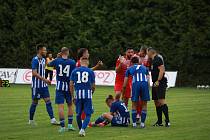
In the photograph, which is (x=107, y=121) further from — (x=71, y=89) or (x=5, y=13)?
(x=5, y=13)

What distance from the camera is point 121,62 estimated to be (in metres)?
18.0

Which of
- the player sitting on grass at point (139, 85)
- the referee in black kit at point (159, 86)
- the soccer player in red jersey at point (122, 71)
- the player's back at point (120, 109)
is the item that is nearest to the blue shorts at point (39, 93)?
the player's back at point (120, 109)

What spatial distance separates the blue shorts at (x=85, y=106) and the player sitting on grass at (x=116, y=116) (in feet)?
7.26

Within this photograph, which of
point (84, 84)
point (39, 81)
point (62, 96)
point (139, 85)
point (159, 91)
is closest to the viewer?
point (84, 84)

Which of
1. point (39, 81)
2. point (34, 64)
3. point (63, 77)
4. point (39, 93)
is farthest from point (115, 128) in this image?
point (34, 64)

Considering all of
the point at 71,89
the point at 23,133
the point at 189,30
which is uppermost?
the point at 189,30

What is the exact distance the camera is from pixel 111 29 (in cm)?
4222

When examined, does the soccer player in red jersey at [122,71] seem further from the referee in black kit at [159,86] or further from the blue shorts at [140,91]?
the blue shorts at [140,91]

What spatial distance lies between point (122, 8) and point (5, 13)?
8.91 meters

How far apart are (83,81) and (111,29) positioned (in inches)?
1116

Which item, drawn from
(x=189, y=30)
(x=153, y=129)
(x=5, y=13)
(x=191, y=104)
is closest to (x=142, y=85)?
(x=153, y=129)

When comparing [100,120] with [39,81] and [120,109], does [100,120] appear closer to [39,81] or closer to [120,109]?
[120,109]

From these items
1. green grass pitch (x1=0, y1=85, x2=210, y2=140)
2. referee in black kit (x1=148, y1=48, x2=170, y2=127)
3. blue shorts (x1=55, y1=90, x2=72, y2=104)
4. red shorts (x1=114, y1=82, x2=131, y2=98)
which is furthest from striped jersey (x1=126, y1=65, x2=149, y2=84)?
blue shorts (x1=55, y1=90, x2=72, y2=104)

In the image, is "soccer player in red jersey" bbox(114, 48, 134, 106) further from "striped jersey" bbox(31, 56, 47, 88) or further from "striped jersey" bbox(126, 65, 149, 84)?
"striped jersey" bbox(31, 56, 47, 88)
